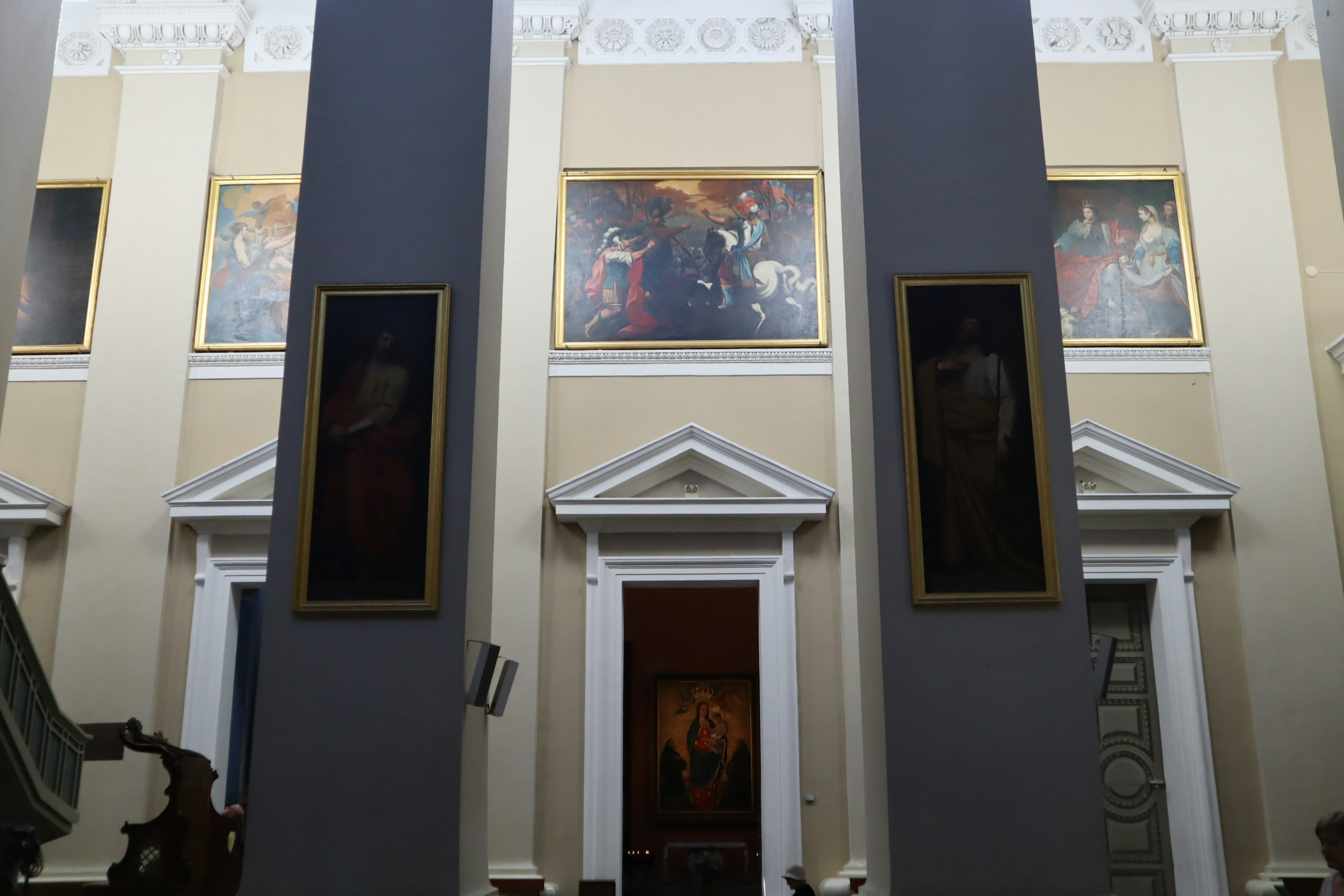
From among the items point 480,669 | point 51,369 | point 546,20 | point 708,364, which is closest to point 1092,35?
point 708,364

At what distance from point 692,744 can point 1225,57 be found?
8.28 metres

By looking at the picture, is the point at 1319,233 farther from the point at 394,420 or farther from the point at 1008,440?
the point at 394,420

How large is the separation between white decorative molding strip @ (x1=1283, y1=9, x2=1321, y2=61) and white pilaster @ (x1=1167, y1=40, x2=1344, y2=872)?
5.3 inches

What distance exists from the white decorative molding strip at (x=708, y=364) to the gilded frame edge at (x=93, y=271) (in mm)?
4009

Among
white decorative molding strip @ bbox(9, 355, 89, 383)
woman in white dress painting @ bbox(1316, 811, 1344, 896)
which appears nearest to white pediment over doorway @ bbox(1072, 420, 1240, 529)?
woman in white dress painting @ bbox(1316, 811, 1344, 896)

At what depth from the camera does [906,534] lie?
4871 mm

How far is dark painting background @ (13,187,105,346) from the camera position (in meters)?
10.3

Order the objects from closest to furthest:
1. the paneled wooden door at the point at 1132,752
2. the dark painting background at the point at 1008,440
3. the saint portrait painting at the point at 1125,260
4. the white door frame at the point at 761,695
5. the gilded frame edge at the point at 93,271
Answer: the dark painting background at the point at 1008,440
the white door frame at the point at 761,695
the paneled wooden door at the point at 1132,752
the saint portrait painting at the point at 1125,260
the gilded frame edge at the point at 93,271

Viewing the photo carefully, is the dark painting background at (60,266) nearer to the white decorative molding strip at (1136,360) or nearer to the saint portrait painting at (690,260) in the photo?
the saint portrait painting at (690,260)

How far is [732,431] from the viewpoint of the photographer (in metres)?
9.92

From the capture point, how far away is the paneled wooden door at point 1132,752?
929 cm

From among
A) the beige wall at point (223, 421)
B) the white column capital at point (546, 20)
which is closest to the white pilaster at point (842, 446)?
the white column capital at point (546, 20)

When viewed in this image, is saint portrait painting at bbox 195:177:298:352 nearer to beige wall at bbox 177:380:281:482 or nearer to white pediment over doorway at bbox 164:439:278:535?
beige wall at bbox 177:380:281:482

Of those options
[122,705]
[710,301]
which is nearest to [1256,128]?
[710,301]
